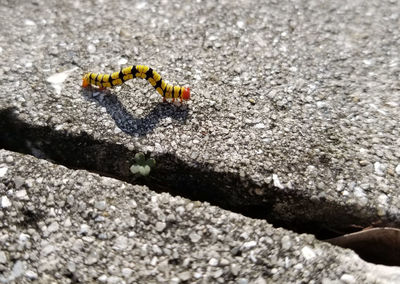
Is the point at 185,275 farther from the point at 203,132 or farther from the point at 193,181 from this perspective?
the point at 203,132

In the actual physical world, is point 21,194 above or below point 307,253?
below

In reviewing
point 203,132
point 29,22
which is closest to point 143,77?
point 203,132

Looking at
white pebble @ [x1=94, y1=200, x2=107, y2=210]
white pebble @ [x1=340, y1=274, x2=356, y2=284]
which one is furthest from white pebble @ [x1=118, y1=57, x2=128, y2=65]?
white pebble @ [x1=340, y1=274, x2=356, y2=284]

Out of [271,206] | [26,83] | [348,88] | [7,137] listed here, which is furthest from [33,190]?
[348,88]

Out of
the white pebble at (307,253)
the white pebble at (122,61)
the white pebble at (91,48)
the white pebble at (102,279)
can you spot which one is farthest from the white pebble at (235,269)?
the white pebble at (91,48)

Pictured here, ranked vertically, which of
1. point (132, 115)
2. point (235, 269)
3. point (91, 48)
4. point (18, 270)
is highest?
point (91, 48)

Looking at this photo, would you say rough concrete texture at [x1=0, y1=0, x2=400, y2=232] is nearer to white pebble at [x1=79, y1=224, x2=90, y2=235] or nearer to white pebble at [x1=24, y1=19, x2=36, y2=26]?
white pebble at [x1=24, y1=19, x2=36, y2=26]

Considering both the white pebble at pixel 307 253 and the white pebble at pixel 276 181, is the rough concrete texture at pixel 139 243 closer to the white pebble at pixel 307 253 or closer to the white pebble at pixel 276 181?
the white pebble at pixel 307 253
